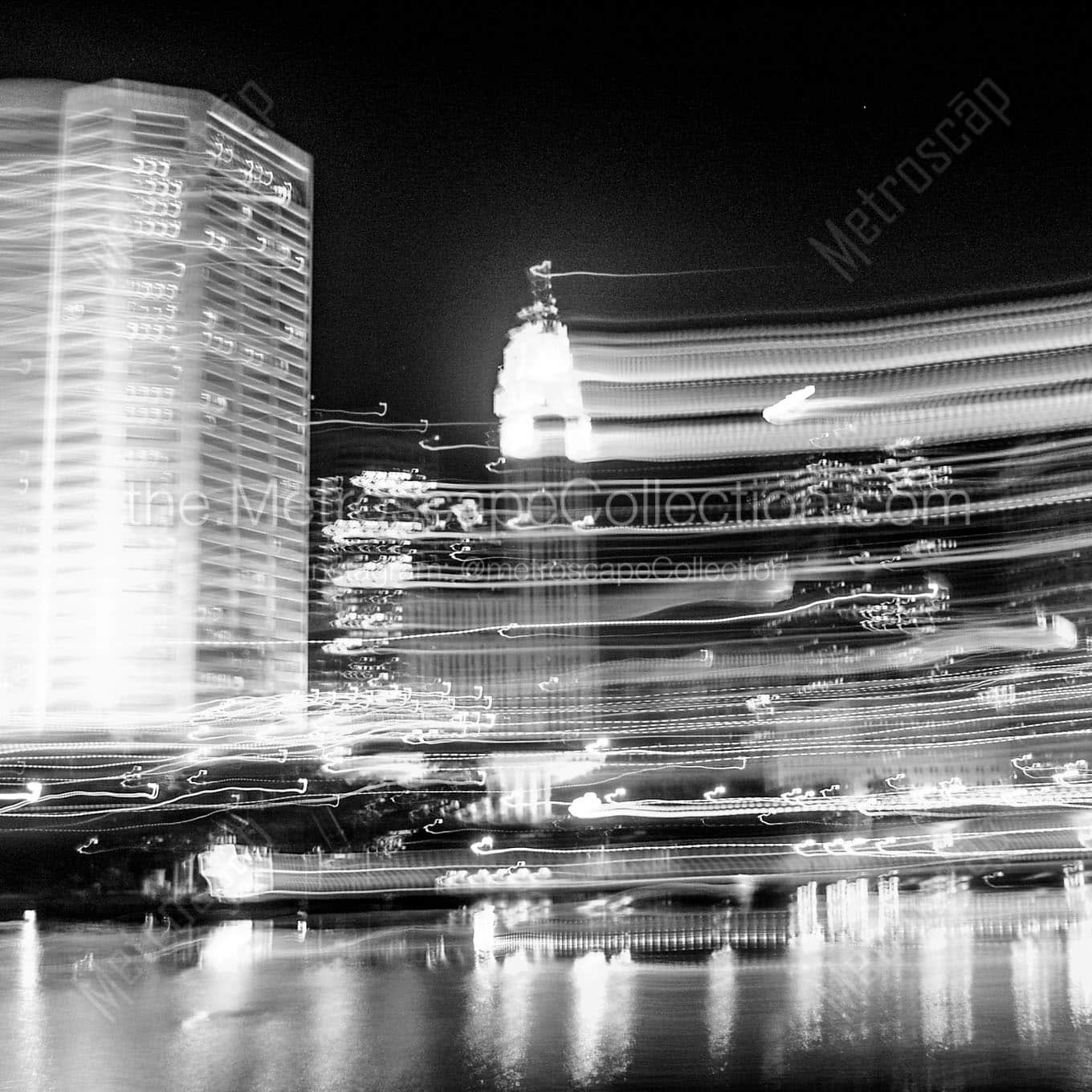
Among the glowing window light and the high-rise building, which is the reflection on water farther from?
the high-rise building

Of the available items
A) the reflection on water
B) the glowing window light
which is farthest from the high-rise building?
the glowing window light

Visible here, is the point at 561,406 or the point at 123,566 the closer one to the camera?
the point at 561,406

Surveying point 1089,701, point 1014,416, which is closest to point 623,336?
point 1014,416

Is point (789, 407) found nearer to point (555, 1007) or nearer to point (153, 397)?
point (555, 1007)

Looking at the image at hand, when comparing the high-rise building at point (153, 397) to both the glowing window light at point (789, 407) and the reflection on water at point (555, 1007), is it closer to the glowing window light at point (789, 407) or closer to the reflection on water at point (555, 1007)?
the reflection on water at point (555, 1007)

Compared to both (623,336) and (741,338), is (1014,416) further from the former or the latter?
(623,336)

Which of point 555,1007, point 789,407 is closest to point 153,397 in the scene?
point 789,407
